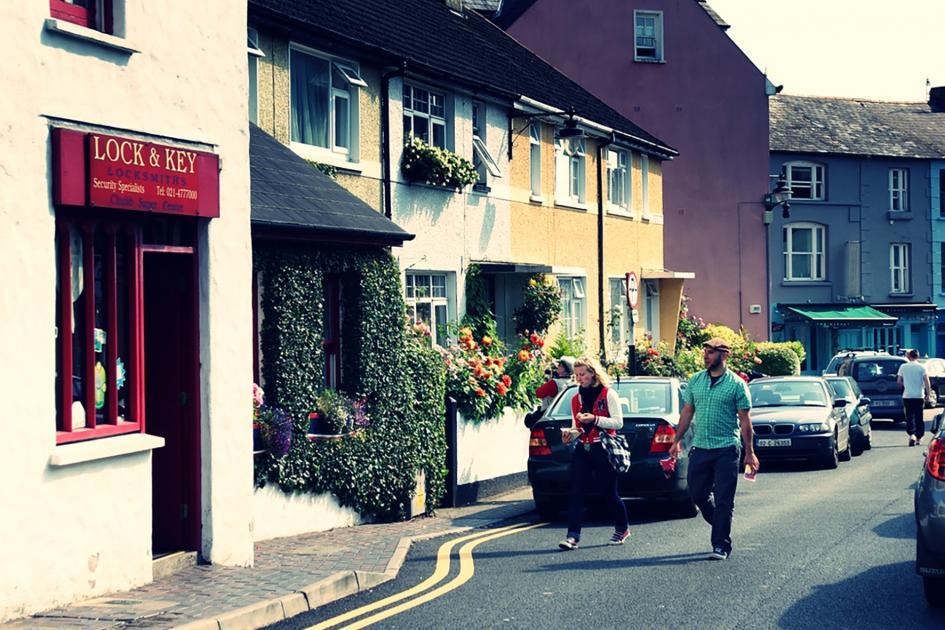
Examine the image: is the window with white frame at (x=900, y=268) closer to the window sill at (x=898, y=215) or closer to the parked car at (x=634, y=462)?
the window sill at (x=898, y=215)

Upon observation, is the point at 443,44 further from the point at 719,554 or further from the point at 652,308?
the point at 719,554

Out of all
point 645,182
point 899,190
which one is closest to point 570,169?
point 645,182

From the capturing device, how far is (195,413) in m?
10.4

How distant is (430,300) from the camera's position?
20.9 metres

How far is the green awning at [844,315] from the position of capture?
164ft

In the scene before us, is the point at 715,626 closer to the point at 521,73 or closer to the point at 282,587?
the point at 282,587

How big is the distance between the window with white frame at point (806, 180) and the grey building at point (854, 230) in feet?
0.13

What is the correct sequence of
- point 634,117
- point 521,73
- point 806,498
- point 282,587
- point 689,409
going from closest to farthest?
point 282,587
point 689,409
point 806,498
point 521,73
point 634,117

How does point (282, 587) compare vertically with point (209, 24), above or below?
below

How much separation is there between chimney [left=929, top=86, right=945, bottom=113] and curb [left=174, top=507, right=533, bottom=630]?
55685 millimetres

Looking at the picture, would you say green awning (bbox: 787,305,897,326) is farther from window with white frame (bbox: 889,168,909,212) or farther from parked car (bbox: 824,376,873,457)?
parked car (bbox: 824,376,873,457)

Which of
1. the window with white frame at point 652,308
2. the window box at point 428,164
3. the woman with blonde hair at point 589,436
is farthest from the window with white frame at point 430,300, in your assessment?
the window with white frame at point 652,308

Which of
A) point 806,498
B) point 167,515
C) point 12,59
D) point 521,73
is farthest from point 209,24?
point 521,73

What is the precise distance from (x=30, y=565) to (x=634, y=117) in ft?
117
